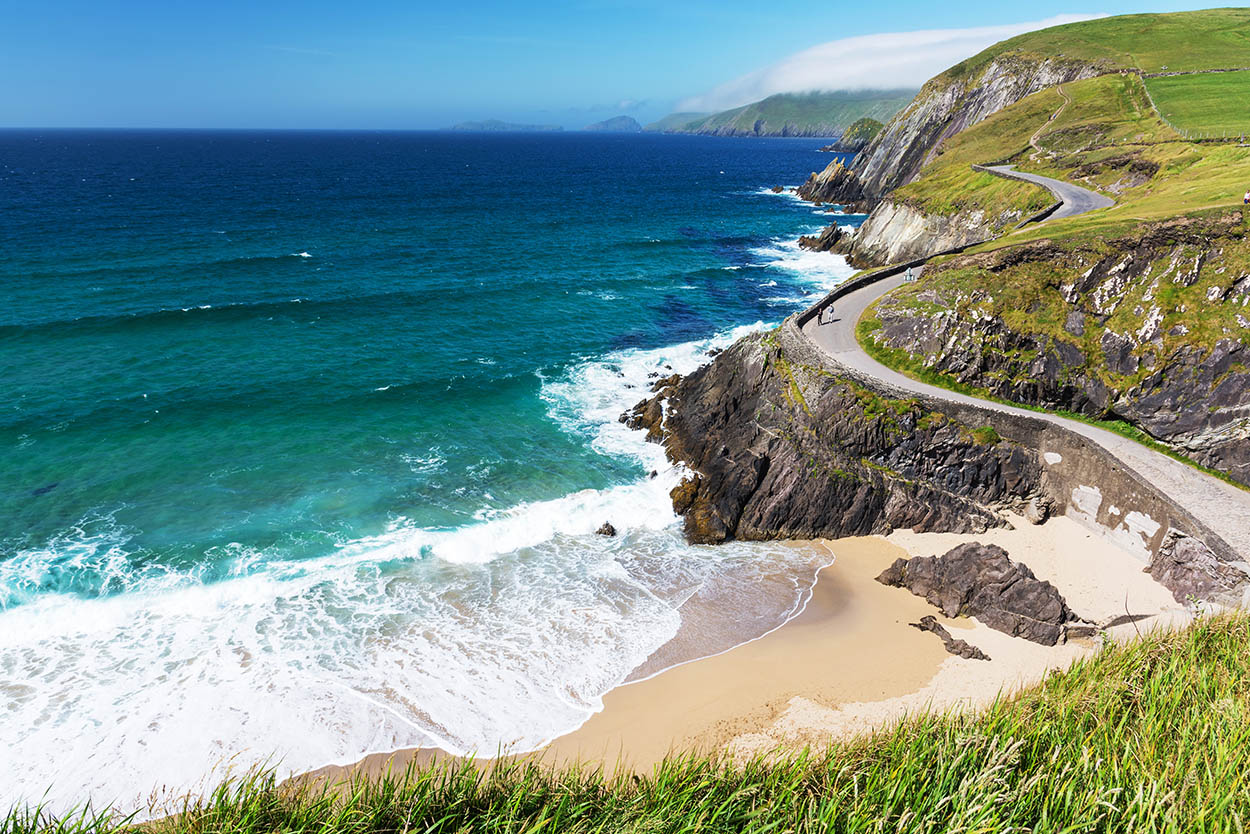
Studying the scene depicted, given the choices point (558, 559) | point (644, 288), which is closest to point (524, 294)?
point (644, 288)

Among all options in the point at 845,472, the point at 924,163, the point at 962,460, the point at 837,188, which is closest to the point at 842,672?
the point at 845,472

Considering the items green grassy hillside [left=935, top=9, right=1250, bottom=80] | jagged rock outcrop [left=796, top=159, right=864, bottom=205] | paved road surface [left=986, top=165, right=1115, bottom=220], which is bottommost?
paved road surface [left=986, top=165, right=1115, bottom=220]

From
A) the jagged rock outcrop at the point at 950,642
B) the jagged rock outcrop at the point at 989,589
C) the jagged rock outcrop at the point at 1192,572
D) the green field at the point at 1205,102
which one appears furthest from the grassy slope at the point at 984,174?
the jagged rock outcrop at the point at 950,642

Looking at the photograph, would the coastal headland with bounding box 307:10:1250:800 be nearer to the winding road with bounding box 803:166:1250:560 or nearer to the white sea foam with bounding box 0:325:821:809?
the winding road with bounding box 803:166:1250:560

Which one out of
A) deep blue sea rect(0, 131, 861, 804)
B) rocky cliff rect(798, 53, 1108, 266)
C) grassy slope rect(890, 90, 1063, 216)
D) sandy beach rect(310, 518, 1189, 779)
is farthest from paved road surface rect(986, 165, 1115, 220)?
sandy beach rect(310, 518, 1189, 779)

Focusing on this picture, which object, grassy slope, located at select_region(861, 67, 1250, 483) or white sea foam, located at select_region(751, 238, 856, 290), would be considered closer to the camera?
grassy slope, located at select_region(861, 67, 1250, 483)

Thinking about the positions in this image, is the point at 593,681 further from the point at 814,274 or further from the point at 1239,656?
the point at 814,274
